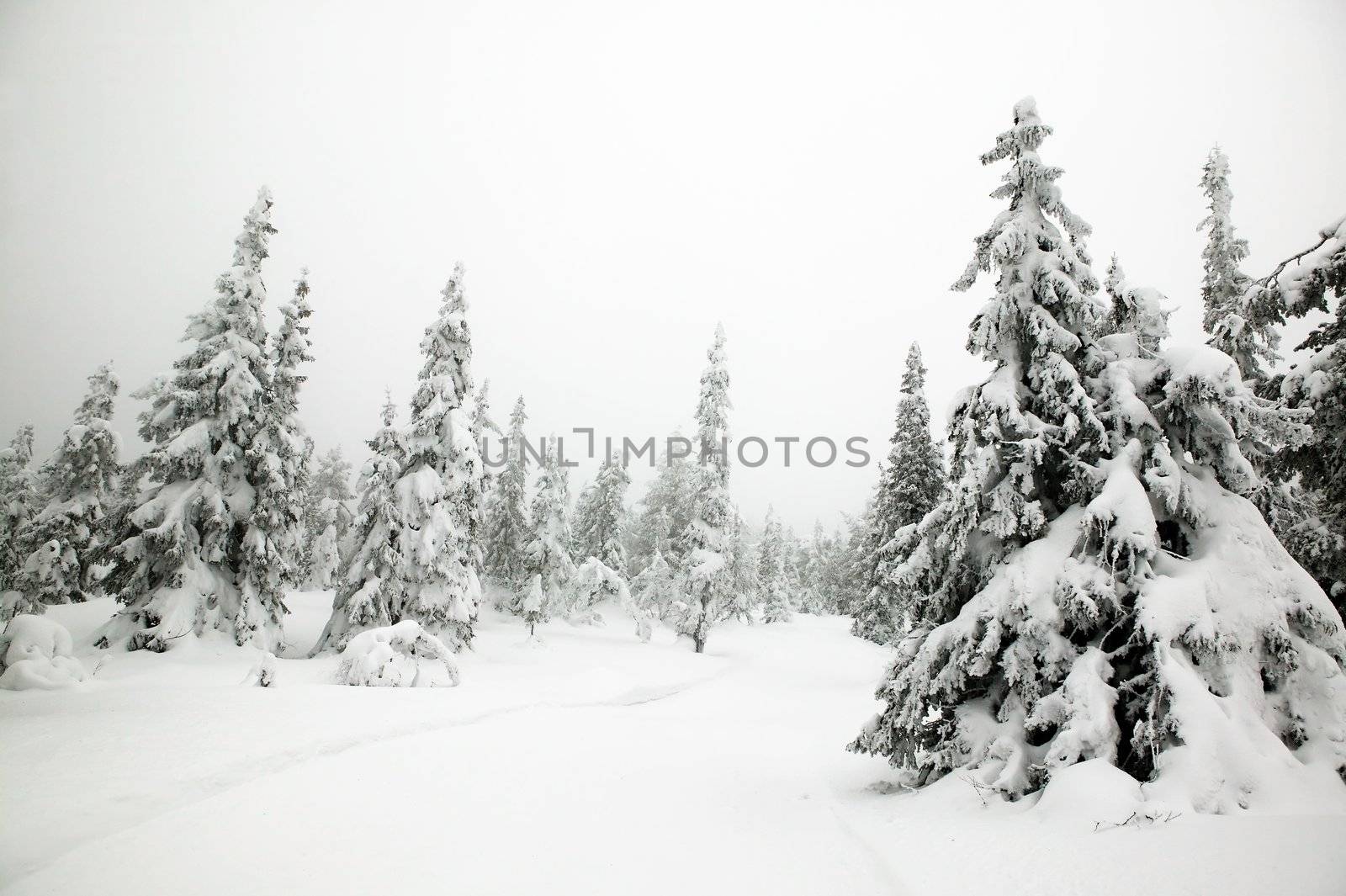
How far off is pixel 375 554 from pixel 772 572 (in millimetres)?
42333

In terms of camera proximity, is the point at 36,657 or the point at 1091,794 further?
the point at 36,657

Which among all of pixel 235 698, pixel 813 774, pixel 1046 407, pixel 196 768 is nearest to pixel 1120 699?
pixel 1046 407

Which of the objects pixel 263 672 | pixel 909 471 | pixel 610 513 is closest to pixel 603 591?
pixel 610 513

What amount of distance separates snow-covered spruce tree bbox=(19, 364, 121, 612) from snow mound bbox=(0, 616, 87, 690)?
68.4 feet

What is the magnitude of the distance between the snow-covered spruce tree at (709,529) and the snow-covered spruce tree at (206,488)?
18.1 metres

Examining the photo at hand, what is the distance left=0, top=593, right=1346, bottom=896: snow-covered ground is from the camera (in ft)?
A: 15.7

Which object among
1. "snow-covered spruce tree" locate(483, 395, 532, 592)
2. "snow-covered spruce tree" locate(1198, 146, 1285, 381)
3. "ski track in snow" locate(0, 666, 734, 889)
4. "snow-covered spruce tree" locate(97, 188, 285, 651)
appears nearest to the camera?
"ski track in snow" locate(0, 666, 734, 889)

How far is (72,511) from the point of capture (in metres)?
27.2

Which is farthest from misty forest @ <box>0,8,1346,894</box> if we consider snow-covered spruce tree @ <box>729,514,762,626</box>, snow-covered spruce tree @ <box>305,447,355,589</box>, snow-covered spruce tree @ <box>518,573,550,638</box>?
snow-covered spruce tree @ <box>305,447,355,589</box>

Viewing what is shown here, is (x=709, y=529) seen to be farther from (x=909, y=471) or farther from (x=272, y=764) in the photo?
(x=272, y=764)

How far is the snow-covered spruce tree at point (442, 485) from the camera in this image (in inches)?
832

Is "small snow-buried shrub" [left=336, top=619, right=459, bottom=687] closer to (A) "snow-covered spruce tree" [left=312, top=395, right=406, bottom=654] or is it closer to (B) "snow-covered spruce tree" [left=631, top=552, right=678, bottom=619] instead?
(A) "snow-covered spruce tree" [left=312, top=395, right=406, bottom=654]

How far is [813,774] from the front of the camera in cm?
1044

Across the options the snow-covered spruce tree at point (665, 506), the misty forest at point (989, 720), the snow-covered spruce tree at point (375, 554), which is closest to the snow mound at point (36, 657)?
the misty forest at point (989, 720)
